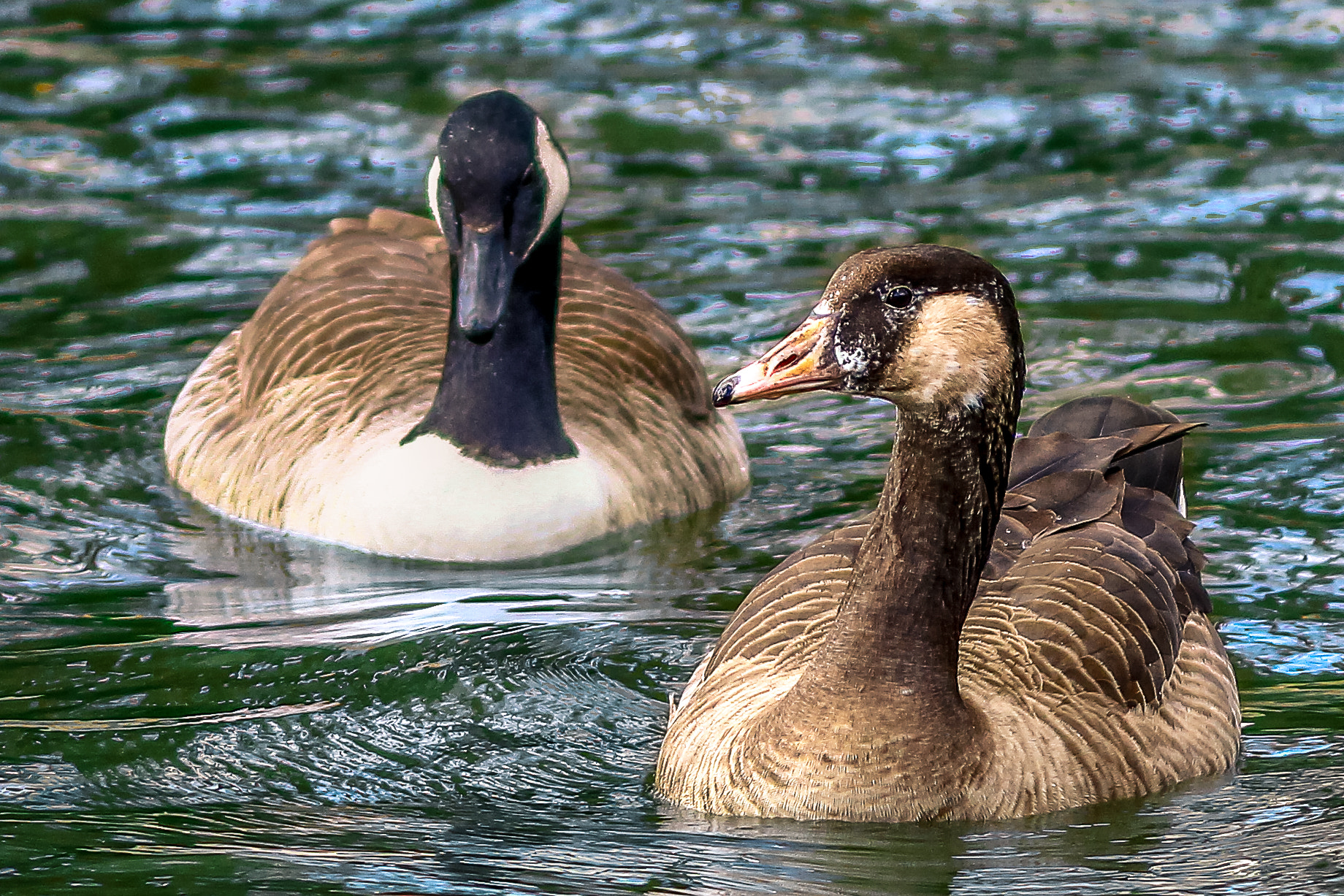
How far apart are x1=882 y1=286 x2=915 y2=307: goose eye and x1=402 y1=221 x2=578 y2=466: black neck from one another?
3.54 m

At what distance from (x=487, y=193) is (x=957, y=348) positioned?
3.45m

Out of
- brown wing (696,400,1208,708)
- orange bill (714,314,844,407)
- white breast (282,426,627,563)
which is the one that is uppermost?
orange bill (714,314,844,407)

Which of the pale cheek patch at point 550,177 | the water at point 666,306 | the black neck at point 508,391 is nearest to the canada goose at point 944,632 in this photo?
the water at point 666,306

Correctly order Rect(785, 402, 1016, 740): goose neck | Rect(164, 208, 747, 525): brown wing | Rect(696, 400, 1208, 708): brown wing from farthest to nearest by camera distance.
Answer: Rect(164, 208, 747, 525): brown wing < Rect(696, 400, 1208, 708): brown wing < Rect(785, 402, 1016, 740): goose neck

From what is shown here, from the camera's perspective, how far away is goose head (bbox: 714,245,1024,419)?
227 inches

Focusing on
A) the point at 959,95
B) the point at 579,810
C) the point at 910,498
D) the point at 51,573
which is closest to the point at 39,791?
the point at 579,810

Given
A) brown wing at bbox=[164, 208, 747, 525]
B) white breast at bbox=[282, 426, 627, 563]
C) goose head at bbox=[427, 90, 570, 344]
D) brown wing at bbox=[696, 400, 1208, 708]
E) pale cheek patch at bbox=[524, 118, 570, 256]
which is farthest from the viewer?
brown wing at bbox=[164, 208, 747, 525]

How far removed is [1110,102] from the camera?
15.6 meters

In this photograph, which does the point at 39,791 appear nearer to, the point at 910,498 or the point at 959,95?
the point at 910,498

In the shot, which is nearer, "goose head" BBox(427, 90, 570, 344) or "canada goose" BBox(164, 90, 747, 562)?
"goose head" BBox(427, 90, 570, 344)

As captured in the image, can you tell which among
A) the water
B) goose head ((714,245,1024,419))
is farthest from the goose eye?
the water

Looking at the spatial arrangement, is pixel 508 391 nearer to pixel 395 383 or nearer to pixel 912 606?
pixel 395 383

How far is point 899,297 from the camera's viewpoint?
580 centimetres

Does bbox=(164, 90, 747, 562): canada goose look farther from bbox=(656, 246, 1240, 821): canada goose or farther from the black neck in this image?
bbox=(656, 246, 1240, 821): canada goose
